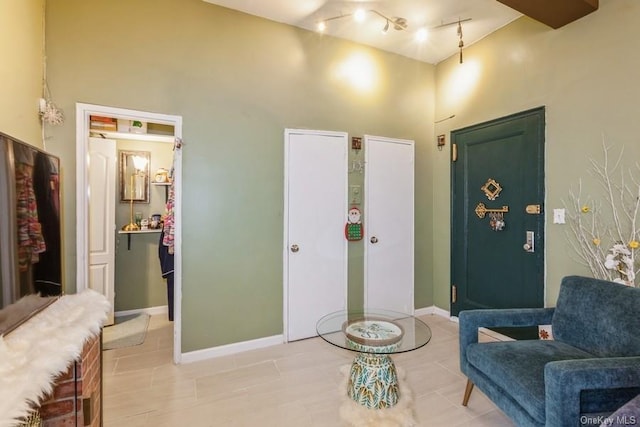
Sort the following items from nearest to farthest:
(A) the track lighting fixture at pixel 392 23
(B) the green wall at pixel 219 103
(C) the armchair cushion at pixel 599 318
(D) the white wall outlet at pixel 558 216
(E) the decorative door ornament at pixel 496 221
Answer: (C) the armchair cushion at pixel 599 318
(B) the green wall at pixel 219 103
(D) the white wall outlet at pixel 558 216
(A) the track lighting fixture at pixel 392 23
(E) the decorative door ornament at pixel 496 221

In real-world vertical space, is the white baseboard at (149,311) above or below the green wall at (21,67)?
below

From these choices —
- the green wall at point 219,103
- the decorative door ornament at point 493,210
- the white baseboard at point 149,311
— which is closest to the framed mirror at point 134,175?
the white baseboard at point 149,311

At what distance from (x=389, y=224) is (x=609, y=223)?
1853 mm

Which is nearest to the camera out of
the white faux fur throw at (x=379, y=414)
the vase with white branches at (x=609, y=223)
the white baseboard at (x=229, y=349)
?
the white faux fur throw at (x=379, y=414)

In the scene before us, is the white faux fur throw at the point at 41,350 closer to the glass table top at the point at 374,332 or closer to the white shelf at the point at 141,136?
the glass table top at the point at 374,332

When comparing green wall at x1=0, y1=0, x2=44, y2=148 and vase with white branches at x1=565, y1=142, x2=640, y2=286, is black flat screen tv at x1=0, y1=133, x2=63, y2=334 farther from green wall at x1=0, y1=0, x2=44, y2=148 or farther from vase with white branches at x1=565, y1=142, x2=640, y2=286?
vase with white branches at x1=565, y1=142, x2=640, y2=286

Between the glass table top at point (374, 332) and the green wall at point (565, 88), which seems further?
the green wall at point (565, 88)

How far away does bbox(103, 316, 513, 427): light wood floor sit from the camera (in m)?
1.96

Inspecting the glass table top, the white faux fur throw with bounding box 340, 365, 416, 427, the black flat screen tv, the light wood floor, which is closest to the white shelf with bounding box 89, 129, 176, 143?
the black flat screen tv

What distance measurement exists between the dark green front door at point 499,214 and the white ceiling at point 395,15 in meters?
0.95

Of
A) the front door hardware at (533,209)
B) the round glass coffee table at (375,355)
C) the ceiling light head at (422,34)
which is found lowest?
the round glass coffee table at (375,355)

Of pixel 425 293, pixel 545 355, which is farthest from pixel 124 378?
pixel 425 293

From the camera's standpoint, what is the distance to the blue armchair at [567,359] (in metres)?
1.36

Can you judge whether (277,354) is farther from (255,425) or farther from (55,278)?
(55,278)
